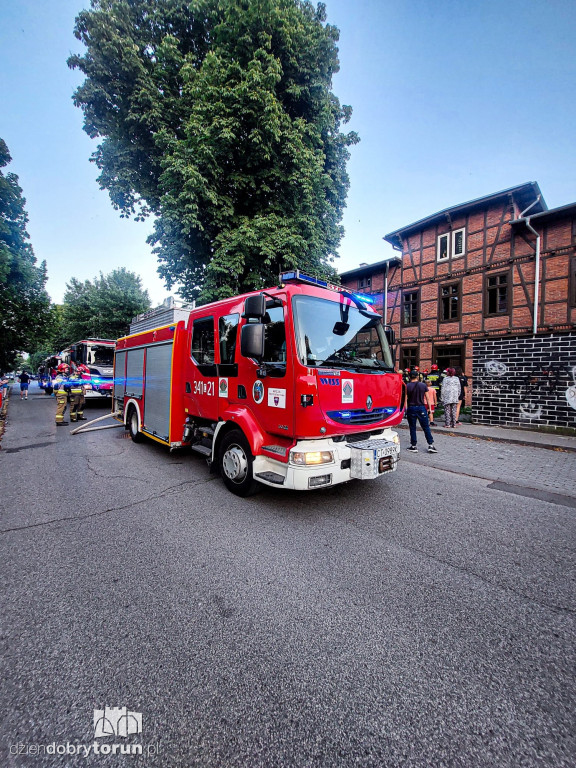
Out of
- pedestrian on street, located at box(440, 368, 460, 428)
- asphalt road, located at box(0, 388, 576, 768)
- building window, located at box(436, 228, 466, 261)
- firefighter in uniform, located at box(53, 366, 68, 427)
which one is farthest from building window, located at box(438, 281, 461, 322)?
firefighter in uniform, located at box(53, 366, 68, 427)

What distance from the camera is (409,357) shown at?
18500 millimetres

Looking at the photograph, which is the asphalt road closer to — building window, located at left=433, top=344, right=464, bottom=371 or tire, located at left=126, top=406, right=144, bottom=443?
tire, located at left=126, top=406, right=144, bottom=443

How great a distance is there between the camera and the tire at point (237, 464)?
4188 mm

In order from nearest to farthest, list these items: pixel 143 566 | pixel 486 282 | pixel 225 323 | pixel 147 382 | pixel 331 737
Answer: pixel 331 737 < pixel 143 566 < pixel 225 323 < pixel 147 382 < pixel 486 282

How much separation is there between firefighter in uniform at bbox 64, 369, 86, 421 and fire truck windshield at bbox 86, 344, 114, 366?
420cm

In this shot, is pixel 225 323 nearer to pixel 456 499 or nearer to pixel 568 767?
pixel 456 499

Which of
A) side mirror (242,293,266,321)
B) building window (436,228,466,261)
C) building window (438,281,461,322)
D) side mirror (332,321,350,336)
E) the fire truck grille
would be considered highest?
building window (436,228,466,261)

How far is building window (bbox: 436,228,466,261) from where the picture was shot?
16.5 metres

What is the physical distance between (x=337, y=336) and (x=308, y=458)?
60.9 inches

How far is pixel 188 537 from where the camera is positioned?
3289mm

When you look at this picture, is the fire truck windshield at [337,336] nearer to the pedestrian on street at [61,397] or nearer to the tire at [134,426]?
the tire at [134,426]

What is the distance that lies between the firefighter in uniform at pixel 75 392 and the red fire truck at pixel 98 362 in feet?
9.94

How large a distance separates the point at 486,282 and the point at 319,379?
15980mm

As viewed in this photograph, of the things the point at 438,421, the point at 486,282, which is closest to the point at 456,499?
the point at 438,421
